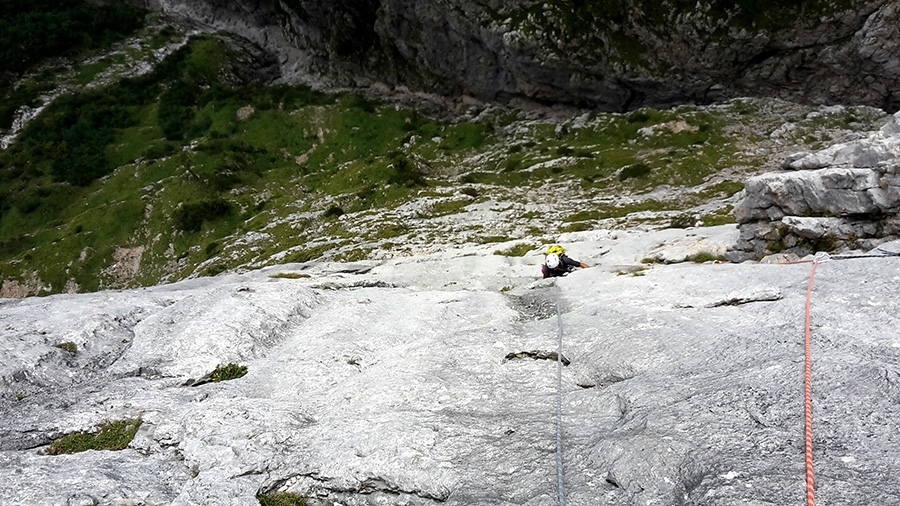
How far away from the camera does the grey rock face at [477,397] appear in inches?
323

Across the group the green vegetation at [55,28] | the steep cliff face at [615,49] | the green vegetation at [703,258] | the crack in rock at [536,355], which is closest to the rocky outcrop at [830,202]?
the green vegetation at [703,258]

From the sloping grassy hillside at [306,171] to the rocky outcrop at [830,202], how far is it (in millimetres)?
13904

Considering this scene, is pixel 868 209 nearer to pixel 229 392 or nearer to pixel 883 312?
pixel 883 312

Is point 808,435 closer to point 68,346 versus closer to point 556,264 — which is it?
point 556,264

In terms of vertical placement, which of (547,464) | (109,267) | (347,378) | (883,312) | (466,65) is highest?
(466,65)

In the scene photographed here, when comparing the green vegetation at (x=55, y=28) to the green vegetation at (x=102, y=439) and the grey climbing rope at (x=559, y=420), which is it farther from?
the grey climbing rope at (x=559, y=420)

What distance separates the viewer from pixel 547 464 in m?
9.15

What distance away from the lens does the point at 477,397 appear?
11984 millimetres

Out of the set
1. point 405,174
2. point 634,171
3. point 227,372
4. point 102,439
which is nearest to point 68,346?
point 227,372

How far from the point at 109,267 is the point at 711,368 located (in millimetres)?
73549

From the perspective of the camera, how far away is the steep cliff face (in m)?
57.6

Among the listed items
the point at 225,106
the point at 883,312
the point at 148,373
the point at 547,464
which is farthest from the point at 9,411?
the point at 225,106

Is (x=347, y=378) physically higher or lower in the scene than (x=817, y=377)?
lower

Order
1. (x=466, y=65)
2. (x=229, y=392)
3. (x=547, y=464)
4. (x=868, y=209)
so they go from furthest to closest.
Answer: (x=466, y=65) → (x=868, y=209) → (x=229, y=392) → (x=547, y=464)
